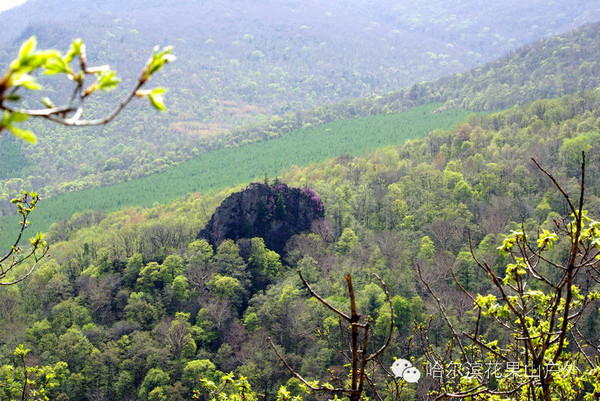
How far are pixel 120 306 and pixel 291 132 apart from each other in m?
109

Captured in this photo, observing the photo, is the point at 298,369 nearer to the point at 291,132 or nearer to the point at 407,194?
the point at 407,194

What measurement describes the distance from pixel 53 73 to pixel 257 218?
5142cm

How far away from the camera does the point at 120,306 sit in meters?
46.2

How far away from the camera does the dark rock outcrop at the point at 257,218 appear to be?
2108 inches

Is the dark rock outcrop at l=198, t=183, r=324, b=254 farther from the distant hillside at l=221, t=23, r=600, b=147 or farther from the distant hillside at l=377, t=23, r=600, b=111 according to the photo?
the distant hillside at l=377, t=23, r=600, b=111

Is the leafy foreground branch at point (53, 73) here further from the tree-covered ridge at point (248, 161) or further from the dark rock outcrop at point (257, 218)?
the tree-covered ridge at point (248, 161)

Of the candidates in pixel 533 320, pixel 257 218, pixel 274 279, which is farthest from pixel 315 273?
pixel 533 320

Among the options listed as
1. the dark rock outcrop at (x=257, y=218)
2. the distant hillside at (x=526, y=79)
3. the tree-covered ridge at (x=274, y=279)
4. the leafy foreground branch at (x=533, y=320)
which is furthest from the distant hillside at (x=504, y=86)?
the leafy foreground branch at (x=533, y=320)

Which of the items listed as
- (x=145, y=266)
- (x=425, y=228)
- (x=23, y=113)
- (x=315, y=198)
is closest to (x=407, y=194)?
(x=425, y=228)

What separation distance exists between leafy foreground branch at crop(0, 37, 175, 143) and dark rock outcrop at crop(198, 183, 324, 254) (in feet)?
167

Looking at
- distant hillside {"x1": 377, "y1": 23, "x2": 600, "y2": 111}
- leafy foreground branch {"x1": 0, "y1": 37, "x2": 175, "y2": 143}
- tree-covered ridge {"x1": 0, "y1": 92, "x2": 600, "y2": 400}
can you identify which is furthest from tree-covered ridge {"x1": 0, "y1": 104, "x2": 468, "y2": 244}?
leafy foreground branch {"x1": 0, "y1": 37, "x2": 175, "y2": 143}

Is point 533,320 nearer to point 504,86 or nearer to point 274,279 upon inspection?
point 274,279

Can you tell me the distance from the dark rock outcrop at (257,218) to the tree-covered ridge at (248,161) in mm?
49715

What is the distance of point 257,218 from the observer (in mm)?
53844
